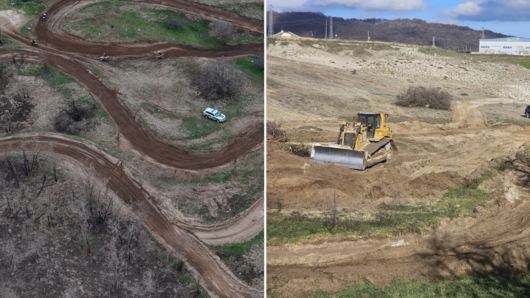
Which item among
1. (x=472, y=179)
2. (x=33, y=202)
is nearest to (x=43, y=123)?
(x=33, y=202)

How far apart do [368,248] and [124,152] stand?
56.0 ft

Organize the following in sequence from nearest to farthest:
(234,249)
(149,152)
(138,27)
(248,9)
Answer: (234,249)
(149,152)
(138,27)
(248,9)

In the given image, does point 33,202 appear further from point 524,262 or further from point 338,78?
point 338,78

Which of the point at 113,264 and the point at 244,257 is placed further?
the point at 244,257

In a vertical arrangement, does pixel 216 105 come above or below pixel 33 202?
above

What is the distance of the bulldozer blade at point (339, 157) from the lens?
20.2m

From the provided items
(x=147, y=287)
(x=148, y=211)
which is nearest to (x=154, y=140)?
(x=148, y=211)

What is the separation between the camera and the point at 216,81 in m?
34.1

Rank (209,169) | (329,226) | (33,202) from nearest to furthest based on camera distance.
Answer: (329,226)
(33,202)
(209,169)

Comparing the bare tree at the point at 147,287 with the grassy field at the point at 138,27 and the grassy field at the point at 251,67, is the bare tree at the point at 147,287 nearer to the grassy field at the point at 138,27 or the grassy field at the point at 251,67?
the grassy field at the point at 251,67

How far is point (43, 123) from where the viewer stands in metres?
28.1

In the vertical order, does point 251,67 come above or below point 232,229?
above

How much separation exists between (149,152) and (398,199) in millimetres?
15365

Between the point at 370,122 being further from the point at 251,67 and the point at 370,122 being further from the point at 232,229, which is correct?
the point at 251,67
